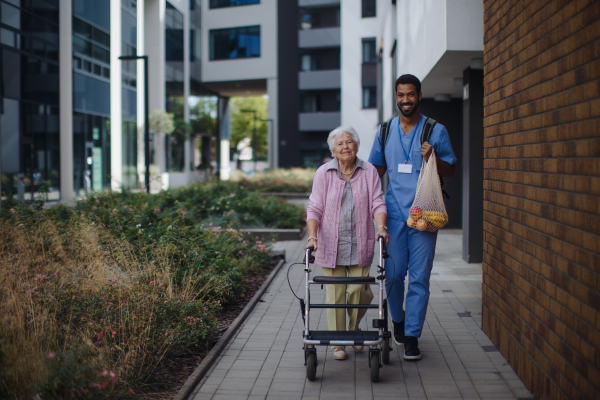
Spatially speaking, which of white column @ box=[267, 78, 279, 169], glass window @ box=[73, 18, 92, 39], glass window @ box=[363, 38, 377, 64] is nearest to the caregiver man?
glass window @ box=[73, 18, 92, 39]

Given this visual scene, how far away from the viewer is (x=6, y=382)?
3424 millimetres

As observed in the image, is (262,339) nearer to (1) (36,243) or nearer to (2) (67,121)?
(1) (36,243)

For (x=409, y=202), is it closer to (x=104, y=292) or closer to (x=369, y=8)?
(x=104, y=292)

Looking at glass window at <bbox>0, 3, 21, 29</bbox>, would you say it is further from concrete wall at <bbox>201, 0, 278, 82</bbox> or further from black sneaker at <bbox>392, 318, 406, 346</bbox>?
concrete wall at <bbox>201, 0, 278, 82</bbox>

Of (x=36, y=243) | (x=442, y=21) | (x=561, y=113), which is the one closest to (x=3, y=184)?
(x=36, y=243)

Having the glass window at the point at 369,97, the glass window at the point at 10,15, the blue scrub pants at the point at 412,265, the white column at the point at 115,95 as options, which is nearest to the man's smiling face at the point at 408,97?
the blue scrub pants at the point at 412,265

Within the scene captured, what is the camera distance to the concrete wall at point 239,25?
4466cm

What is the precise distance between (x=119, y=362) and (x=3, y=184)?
1843cm

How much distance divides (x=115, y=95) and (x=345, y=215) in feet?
88.7

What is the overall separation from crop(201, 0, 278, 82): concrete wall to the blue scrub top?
41.3 m

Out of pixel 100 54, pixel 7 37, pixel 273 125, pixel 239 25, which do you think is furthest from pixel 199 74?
pixel 7 37

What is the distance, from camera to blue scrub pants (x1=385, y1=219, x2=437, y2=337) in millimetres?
4699

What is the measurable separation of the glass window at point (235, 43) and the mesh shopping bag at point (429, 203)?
42093mm

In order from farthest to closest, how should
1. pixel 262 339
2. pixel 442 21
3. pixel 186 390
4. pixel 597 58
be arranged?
pixel 442 21 < pixel 262 339 < pixel 186 390 < pixel 597 58
